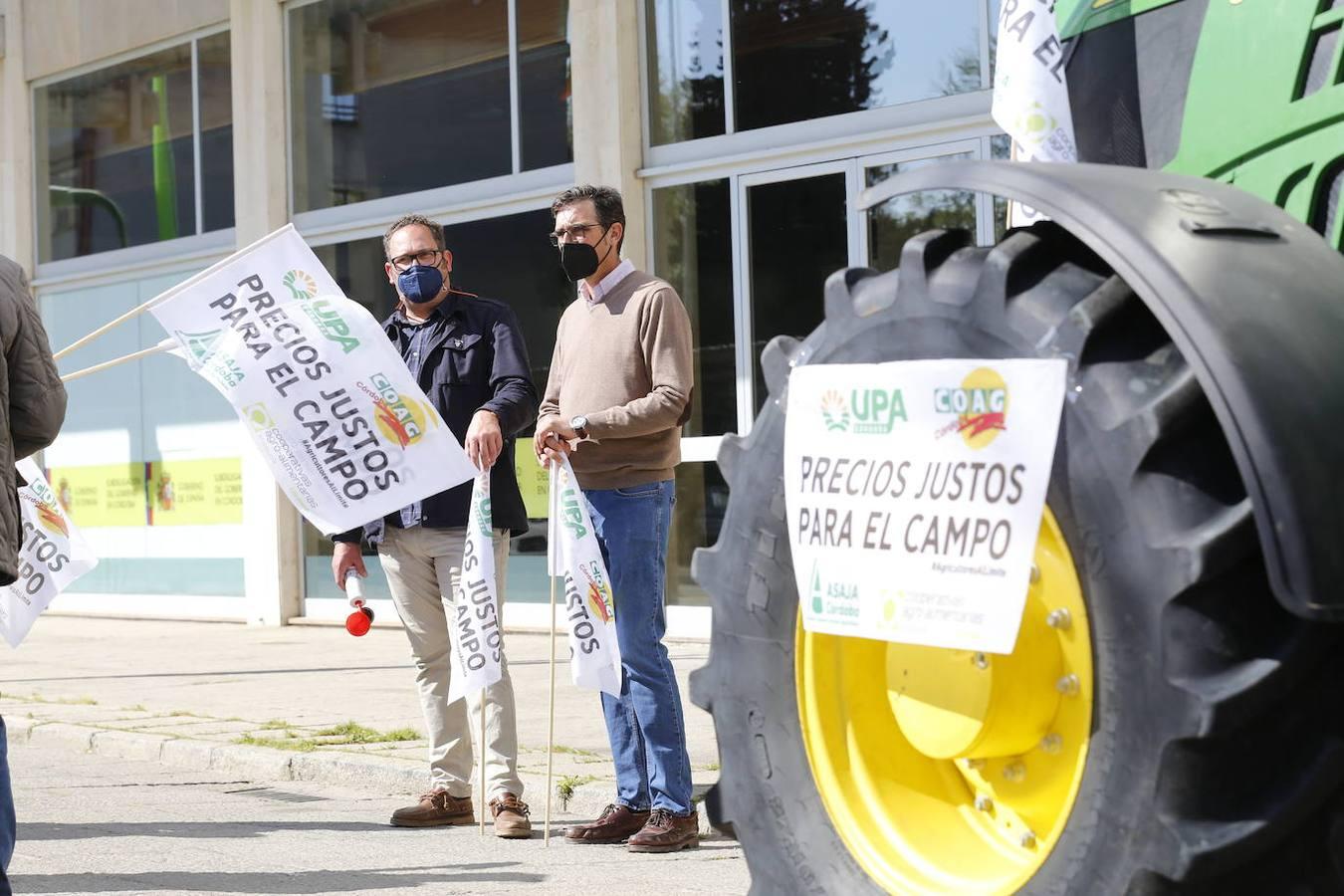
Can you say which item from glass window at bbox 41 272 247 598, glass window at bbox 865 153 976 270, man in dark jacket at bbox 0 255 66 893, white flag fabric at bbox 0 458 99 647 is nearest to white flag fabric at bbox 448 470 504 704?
white flag fabric at bbox 0 458 99 647

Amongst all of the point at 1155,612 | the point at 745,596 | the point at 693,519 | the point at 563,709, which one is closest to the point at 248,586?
the point at 693,519

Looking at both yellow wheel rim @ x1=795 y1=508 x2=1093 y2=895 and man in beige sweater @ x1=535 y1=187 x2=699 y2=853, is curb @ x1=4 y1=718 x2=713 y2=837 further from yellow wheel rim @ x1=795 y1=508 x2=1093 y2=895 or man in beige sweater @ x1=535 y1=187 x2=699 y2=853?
yellow wheel rim @ x1=795 y1=508 x2=1093 y2=895

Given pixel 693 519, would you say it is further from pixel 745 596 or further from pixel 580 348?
pixel 745 596

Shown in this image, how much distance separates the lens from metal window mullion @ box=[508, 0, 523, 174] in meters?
13.4

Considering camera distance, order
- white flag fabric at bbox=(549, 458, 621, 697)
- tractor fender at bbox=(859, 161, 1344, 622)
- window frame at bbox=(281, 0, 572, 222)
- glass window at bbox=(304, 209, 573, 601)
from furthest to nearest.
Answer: window frame at bbox=(281, 0, 572, 222) < glass window at bbox=(304, 209, 573, 601) < white flag fabric at bbox=(549, 458, 621, 697) < tractor fender at bbox=(859, 161, 1344, 622)

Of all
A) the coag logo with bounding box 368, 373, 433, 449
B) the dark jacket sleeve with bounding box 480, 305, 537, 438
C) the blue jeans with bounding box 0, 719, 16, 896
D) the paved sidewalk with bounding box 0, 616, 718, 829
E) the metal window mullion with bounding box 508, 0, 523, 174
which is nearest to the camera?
the blue jeans with bounding box 0, 719, 16, 896

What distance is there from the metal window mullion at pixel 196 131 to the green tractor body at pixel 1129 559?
1348 cm

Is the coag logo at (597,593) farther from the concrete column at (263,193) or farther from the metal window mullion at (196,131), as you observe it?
the metal window mullion at (196,131)

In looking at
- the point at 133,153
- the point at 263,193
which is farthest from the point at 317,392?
the point at 133,153

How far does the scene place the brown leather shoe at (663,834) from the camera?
18.6 feet

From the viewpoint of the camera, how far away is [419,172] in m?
14.3

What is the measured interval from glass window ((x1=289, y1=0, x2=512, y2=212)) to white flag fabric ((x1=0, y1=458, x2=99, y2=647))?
7.23 m

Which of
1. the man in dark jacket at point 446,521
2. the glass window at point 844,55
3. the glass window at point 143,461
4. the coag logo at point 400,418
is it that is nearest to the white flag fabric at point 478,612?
the man in dark jacket at point 446,521

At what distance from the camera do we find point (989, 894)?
2.71 meters
